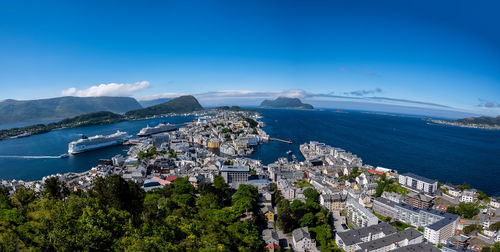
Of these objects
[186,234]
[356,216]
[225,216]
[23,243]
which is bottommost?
[356,216]

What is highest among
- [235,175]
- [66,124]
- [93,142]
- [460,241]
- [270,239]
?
[66,124]

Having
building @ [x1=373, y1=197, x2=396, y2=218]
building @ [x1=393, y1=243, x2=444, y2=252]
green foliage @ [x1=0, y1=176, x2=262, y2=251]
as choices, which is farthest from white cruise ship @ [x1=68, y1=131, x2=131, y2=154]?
building @ [x1=393, y1=243, x2=444, y2=252]

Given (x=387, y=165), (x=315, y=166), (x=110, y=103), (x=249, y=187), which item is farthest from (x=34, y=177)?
(x=110, y=103)

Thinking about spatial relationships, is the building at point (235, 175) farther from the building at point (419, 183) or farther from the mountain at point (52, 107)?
the mountain at point (52, 107)

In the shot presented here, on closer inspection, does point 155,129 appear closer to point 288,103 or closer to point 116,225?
point 116,225

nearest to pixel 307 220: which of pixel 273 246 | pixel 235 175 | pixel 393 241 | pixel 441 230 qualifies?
pixel 273 246

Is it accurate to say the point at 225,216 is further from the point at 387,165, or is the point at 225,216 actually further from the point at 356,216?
the point at 387,165

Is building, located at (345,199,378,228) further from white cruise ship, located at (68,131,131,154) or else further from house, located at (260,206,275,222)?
white cruise ship, located at (68,131,131,154)
